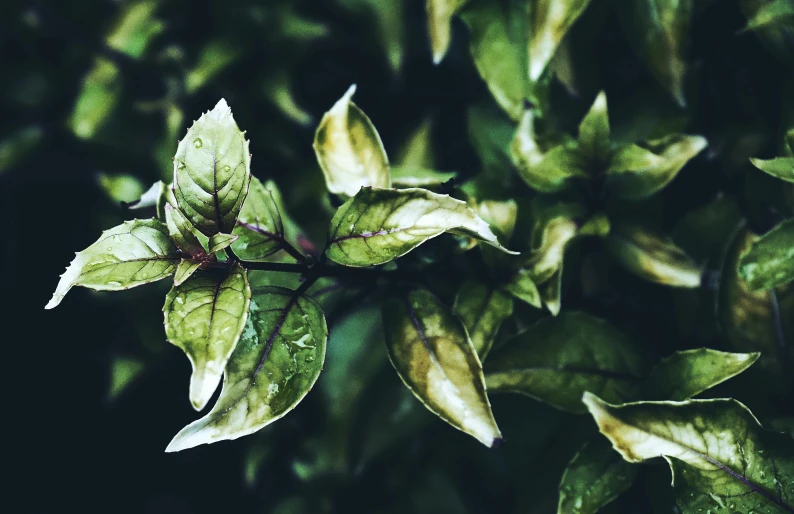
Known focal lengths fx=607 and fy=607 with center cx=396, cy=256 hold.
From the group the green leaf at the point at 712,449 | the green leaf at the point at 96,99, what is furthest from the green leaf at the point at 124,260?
the green leaf at the point at 96,99

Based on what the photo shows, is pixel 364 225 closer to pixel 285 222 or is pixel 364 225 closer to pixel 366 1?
pixel 285 222

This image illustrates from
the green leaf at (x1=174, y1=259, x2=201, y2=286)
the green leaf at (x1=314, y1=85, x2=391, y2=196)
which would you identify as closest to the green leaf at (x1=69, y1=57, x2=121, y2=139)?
the green leaf at (x1=314, y1=85, x2=391, y2=196)

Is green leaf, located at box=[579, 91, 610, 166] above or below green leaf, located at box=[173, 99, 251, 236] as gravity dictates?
below

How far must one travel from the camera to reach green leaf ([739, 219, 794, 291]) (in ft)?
2.61

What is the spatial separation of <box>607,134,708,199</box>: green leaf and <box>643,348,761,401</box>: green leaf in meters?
0.25

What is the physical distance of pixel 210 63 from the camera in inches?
51.8

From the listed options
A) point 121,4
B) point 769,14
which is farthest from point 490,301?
point 121,4

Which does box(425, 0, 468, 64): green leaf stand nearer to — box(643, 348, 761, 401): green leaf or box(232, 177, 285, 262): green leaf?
box(232, 177, 285, 262): green leaf

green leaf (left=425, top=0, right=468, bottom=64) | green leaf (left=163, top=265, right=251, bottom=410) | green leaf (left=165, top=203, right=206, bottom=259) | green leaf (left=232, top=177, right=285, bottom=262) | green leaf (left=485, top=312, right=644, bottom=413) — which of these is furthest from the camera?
green leaf (left=425, top=0, right=468, bottom=64)

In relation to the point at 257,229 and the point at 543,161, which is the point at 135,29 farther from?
the point at 543,161

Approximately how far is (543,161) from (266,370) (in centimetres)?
50

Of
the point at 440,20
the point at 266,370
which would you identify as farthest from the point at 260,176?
the point at 266,370

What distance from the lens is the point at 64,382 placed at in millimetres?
1693

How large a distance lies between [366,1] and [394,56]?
139mm
